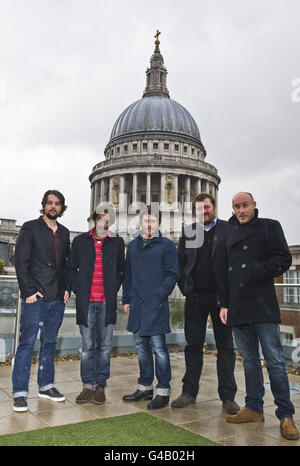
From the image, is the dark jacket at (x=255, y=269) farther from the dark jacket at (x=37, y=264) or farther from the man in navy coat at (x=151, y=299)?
the dark jacket at (x=37, y=264)

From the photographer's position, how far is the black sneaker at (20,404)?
4.91 m

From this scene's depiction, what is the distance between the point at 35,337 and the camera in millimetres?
5406

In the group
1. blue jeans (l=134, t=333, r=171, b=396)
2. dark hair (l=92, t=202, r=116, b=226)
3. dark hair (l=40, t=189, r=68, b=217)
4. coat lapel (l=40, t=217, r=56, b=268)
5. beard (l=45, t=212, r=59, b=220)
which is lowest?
blue jeans (l=134, t=333, r=171, b=396)

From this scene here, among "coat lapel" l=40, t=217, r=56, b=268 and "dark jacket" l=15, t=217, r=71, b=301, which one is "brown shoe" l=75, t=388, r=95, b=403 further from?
"coat lapel" l=40, t=217, r=56, b=268

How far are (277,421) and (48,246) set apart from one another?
350 centimetres

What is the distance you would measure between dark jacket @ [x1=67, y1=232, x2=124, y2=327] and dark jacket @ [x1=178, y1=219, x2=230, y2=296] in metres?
0.89

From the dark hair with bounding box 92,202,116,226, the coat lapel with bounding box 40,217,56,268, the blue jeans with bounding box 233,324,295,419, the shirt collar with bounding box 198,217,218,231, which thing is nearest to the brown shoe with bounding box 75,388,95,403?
the coat lapel with bounding box 40,217,56,268

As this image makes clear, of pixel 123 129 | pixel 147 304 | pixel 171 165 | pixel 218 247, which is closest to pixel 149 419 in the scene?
pixel 147 304

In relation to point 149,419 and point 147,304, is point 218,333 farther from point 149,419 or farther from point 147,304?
point 149,419

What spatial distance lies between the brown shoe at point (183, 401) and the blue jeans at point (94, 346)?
3.31ft

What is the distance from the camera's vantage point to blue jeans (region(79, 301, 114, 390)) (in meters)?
5.65

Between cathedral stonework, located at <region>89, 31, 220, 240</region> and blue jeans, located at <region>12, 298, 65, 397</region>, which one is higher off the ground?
cathedral stonework, located at <region>89, 31, 220, 240</region>

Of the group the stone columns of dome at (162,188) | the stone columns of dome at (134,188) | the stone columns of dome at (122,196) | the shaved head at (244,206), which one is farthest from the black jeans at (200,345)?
the stone columns of dome at (134,188)
